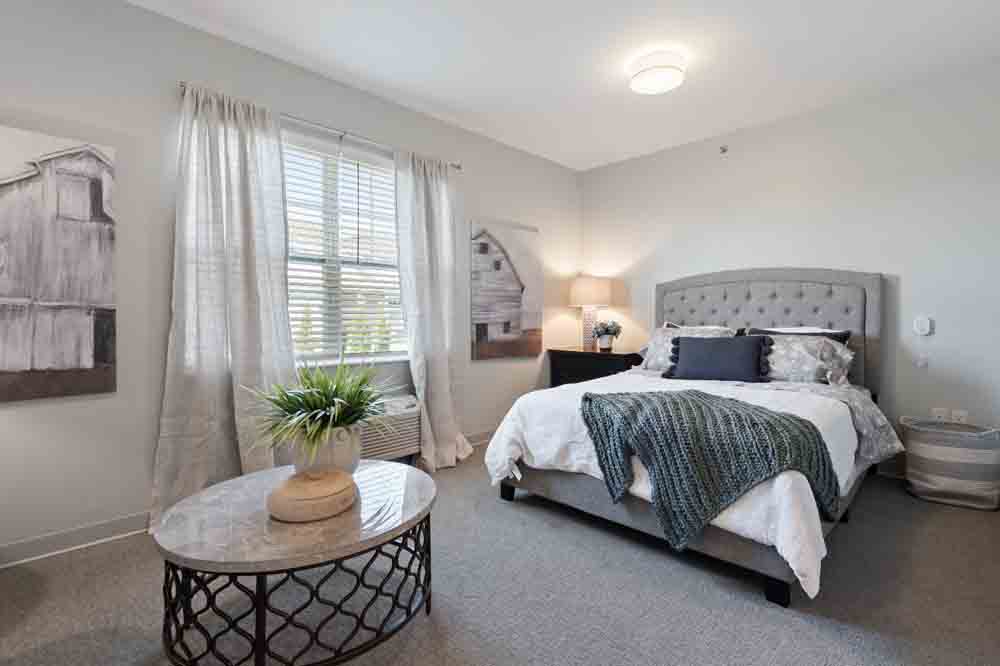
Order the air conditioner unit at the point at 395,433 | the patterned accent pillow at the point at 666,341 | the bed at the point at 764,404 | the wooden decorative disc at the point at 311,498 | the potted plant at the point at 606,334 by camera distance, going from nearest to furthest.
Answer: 1. the wooden decorative disc at the point at 311,498
2. the bed at the point at 764,404
3. the air conditioner unit at the point at 395,433
4. the patterned accent pillow at the point at 666,341
5. the potted plant at the point at 606,334

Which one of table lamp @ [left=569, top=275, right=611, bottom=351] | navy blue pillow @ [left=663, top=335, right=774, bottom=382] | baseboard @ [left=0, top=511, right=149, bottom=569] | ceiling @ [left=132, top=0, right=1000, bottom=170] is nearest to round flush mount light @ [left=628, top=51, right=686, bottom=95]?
ceiling @ [left=132, top=0, right=1000, bottom=170]

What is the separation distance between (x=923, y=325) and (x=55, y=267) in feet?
16.7

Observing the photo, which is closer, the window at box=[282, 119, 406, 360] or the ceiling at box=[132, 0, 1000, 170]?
the ceiling at box=[132, 0, 1000, 170]

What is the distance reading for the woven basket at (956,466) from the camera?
2.80 metres

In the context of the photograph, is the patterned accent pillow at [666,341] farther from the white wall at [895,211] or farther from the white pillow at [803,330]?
the white wall at [895,211]

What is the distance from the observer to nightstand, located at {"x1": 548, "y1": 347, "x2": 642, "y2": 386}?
4.29 meters

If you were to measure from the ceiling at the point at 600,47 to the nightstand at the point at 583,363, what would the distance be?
201 centimetres

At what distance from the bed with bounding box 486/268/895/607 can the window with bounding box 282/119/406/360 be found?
1.30 meters

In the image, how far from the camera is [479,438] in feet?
13.7

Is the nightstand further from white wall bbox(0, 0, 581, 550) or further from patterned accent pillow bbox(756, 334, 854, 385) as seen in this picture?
white wall bbox(0, 0, 581, 550)

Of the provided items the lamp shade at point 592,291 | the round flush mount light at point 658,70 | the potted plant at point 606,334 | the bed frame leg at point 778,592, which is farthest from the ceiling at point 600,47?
the bed frame leg at point 778,592

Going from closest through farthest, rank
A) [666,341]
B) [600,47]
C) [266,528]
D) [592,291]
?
[266,528] < [600,47] < [666,341] < [592,291]

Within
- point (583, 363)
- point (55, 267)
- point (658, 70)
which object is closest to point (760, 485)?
point (658, 70)

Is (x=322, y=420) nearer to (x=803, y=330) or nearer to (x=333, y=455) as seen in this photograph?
(x=333, y=455)
